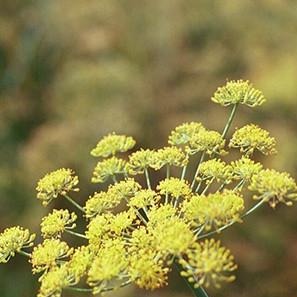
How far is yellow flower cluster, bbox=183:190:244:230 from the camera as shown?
1437mm

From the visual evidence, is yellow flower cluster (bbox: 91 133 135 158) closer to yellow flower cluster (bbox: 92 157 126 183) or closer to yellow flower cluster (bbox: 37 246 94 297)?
yellow flower cluster (bbox: 92 157 126 183)

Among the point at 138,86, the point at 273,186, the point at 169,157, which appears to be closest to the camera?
the point at 273,186

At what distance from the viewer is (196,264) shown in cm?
134

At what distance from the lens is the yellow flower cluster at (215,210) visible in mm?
1437

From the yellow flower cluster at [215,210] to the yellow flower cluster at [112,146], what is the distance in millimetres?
604

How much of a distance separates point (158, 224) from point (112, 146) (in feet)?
2.03

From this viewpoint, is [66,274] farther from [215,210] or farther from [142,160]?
[142,160]

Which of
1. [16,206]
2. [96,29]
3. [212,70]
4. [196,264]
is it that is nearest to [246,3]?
[212,70]

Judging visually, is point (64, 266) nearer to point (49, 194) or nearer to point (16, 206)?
point (49, 194)

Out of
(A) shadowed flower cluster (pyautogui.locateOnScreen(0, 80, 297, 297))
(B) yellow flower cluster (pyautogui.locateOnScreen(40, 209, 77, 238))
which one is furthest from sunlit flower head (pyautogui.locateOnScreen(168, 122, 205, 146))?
Answer: (B) yellow flower cluster (pyautogui.locateOnScreen(40, 209, 77, 238))

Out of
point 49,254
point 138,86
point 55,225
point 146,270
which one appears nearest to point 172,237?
point 146,270

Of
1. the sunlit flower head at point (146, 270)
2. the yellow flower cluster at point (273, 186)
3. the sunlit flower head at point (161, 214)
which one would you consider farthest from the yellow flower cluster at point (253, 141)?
the sunlit flower head at point (146, 270)

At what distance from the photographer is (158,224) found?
1.50 m

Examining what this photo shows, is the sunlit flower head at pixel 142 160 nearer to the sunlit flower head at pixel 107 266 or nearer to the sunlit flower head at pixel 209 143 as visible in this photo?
the sunlit flower head at pixel 209 143
